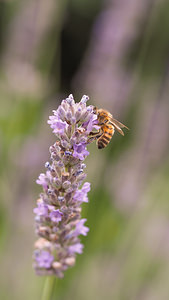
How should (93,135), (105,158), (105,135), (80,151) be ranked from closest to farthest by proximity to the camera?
(80,151), (93,135), (105,135), (105,158)

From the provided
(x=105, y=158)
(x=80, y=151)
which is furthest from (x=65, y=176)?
(x=105, y=158)

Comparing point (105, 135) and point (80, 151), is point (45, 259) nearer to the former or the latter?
point (80, 151)

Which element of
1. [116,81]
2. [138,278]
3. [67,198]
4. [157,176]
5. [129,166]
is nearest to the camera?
[67,198]

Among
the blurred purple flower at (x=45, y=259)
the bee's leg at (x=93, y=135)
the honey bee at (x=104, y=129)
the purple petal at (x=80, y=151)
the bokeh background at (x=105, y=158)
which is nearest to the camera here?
the purple petal at (x=80, y=151)

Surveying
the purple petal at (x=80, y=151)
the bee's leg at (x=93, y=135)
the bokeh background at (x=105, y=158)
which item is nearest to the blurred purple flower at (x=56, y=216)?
the purple petal at (x=80, y=151)

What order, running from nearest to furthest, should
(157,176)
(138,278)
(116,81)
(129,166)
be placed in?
(138,278)
(157,176)
(129,166)
(116,81)

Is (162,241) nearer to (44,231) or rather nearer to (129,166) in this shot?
(129,166)

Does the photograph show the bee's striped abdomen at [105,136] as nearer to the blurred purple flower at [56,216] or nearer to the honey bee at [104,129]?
the honey bee at [104,129]

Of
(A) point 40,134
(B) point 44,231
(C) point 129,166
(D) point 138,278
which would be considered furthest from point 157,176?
(B) point 44,231
